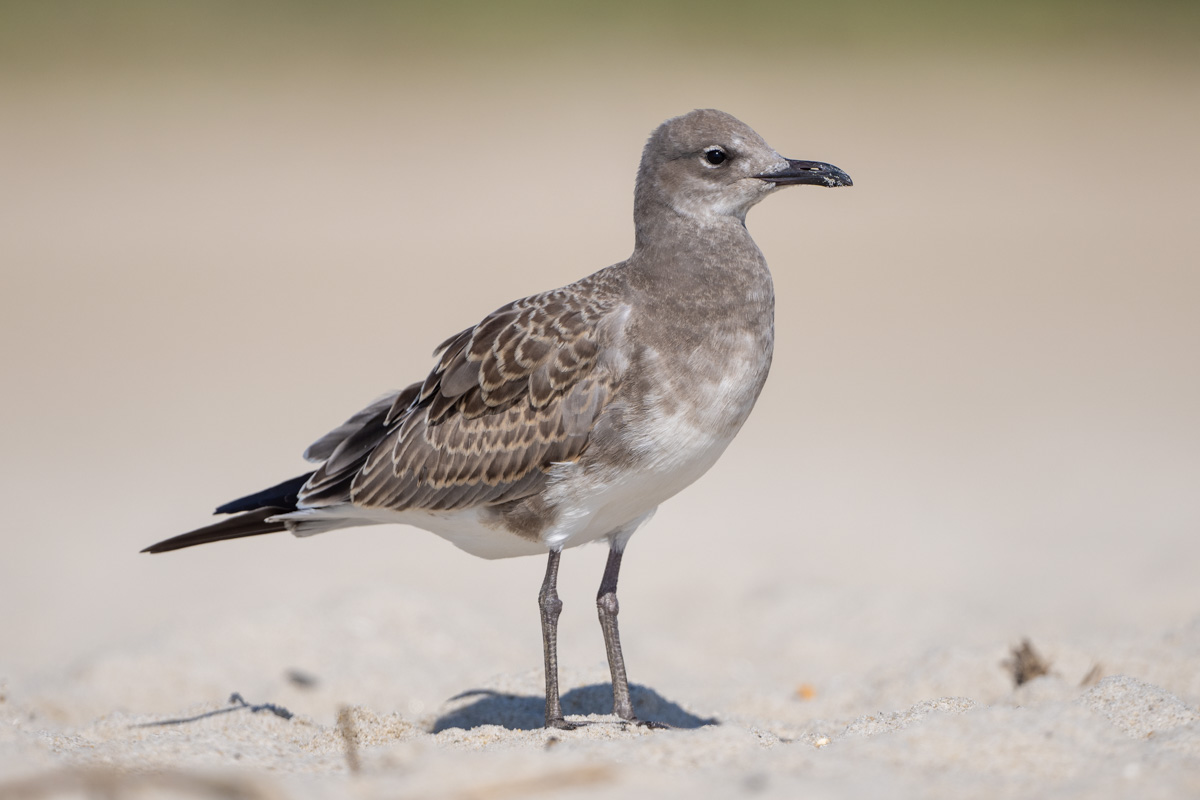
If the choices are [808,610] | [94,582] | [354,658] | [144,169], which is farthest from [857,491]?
[144,169]

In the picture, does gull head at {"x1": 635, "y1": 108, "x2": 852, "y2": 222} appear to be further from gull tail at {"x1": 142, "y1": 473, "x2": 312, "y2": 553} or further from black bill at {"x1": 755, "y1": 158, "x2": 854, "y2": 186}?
gull tail at {"x1": 142, "y1": 473, "x2": 312, "y2": 553}

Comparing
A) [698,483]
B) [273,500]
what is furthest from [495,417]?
[698,483]

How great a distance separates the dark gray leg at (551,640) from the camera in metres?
4.88

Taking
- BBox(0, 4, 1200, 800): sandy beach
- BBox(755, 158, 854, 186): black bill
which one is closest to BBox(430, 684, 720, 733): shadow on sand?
BBox(0, 4, 1200, 800): sandy beach

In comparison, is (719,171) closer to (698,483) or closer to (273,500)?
(273,500)

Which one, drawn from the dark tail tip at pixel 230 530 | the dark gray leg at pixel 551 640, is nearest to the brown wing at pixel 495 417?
the dark tail tip at pixel 230 530

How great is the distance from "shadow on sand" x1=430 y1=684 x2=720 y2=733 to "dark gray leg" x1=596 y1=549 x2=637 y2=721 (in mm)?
156

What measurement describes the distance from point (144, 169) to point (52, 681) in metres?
17.1

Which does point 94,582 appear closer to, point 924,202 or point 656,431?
point 656,431

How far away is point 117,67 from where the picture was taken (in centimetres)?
2466

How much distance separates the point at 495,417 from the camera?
5332mm

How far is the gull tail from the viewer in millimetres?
5676

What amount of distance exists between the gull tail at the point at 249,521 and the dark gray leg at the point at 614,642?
1451mm

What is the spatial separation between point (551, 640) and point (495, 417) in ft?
3.09
